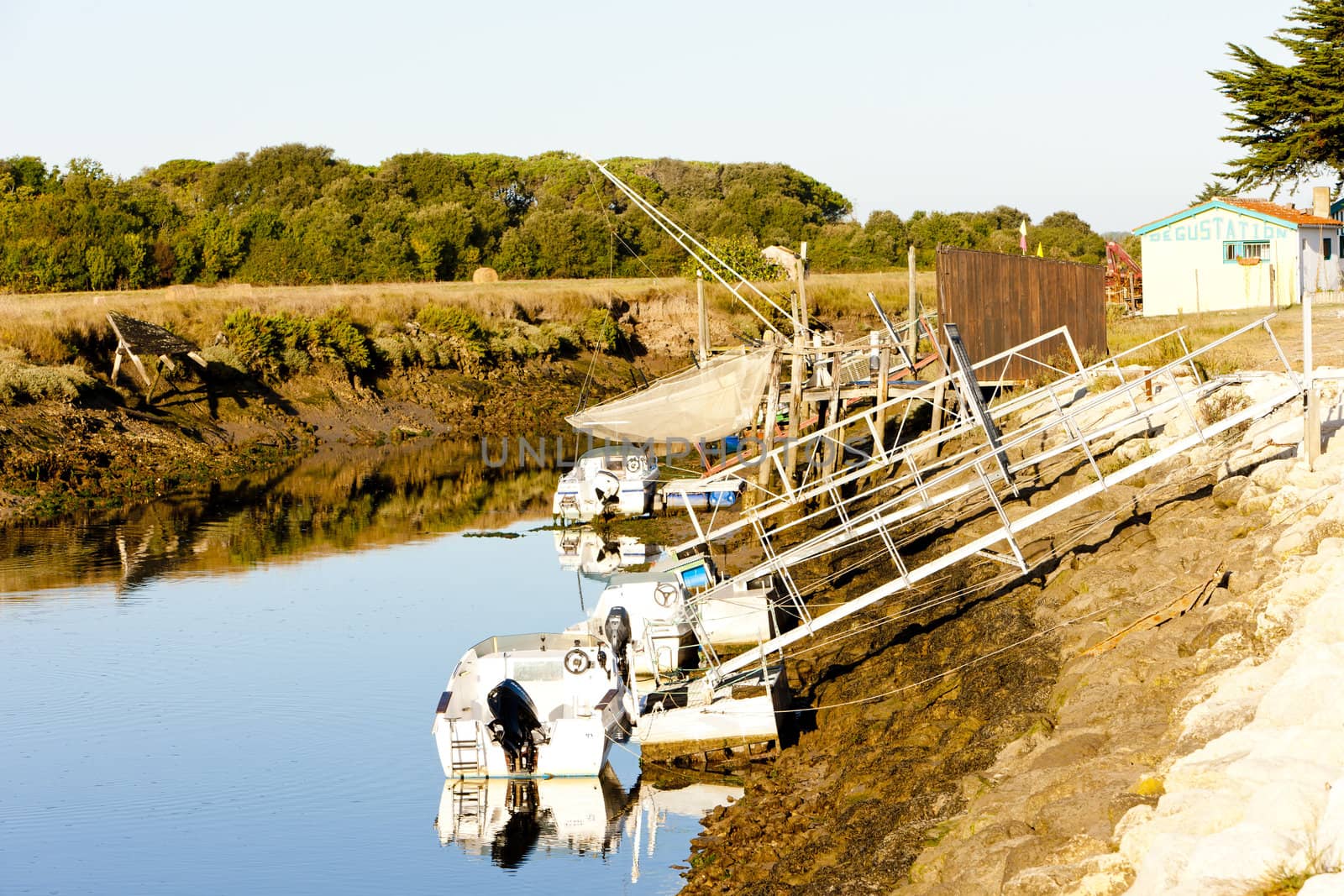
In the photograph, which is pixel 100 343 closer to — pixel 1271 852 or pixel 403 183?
pixel 1271 852

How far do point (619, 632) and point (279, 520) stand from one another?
1878 cm

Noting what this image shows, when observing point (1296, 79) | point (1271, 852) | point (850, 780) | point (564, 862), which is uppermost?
point (1296, 79)

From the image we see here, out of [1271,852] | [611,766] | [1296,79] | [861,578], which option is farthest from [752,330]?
[1271,852]

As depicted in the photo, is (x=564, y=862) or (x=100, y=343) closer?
(x=564, y=862)

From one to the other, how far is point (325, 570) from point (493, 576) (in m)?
3.87

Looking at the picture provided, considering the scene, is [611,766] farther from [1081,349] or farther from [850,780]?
[1081,349]

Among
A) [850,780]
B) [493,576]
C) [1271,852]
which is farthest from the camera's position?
[493,576]

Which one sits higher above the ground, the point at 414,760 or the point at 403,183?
the point at 403,183

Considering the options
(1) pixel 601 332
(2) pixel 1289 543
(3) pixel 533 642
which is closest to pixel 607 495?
(3) pixel 533 642

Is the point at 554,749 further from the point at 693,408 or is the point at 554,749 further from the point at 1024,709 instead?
the point at 693,408

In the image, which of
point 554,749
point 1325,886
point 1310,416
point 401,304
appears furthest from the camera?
point 401,304

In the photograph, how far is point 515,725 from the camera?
18578 mm

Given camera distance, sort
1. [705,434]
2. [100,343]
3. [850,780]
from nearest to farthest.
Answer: [850,780], [705,434], [100,343]

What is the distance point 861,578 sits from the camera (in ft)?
81.1
